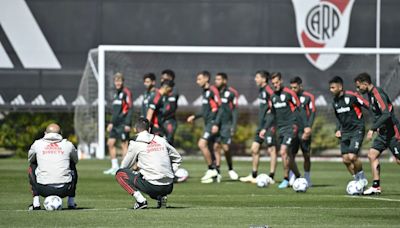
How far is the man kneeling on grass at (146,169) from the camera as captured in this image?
16391 mm

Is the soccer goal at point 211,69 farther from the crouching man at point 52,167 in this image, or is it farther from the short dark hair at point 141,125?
the crouching man at point 52,167

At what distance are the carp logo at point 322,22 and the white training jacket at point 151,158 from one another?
20.4m

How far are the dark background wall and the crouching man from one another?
19.1 meters

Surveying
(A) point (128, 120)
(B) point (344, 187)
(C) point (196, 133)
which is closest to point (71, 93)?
(C) point (196, 133)

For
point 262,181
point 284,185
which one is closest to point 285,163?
point 284,185

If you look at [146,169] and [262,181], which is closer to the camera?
[146,169]

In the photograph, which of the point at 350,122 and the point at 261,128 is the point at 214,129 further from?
the point at 350,122

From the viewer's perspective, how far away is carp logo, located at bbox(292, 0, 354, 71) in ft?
119

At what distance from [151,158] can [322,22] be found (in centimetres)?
2123

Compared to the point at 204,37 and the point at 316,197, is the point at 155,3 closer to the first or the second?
the point at 204,37

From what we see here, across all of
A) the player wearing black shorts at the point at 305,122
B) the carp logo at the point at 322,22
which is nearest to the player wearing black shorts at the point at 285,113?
the player wearing black shorts at the point at 305,122

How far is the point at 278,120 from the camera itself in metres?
22.8

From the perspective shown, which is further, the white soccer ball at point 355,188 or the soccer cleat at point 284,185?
the soccer cleat at point 284,185

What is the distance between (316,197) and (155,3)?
1781 centimetres
